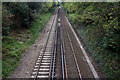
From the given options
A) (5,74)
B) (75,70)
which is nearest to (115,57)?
(75,70)

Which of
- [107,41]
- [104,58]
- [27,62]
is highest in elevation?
[107,41]

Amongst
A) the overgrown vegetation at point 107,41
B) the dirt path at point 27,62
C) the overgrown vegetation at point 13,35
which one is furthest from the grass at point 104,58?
the overgrown vegetation at point 13,35

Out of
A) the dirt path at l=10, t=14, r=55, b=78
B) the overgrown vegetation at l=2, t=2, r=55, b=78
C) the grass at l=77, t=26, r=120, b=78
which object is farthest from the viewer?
the overgrown vegetation at l=2, t=2, r=55, b=78

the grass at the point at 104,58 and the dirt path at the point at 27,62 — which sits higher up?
the grass at the point at 104,58

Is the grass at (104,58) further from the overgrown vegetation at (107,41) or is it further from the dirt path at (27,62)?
the dirt path at (27,62)

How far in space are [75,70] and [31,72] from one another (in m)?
3.68

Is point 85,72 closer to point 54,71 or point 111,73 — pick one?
point 111,73

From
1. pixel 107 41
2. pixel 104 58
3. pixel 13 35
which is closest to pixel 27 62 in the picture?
pixel 13 35

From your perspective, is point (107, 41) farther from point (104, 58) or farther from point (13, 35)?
point (13, 35)

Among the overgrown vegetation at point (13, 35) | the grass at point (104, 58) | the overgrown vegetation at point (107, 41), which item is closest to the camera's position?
the overgrown vegetation at point (107, 41)

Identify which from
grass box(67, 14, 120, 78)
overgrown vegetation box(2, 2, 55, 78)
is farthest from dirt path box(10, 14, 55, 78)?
grass box(67, 14, 120, 78)

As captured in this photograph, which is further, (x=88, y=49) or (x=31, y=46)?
(x=31, y=46)

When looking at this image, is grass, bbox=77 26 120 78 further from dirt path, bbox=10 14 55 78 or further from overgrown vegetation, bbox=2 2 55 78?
overgrown vegetation, bbox=2 2 55 78

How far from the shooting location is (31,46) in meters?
13.6
